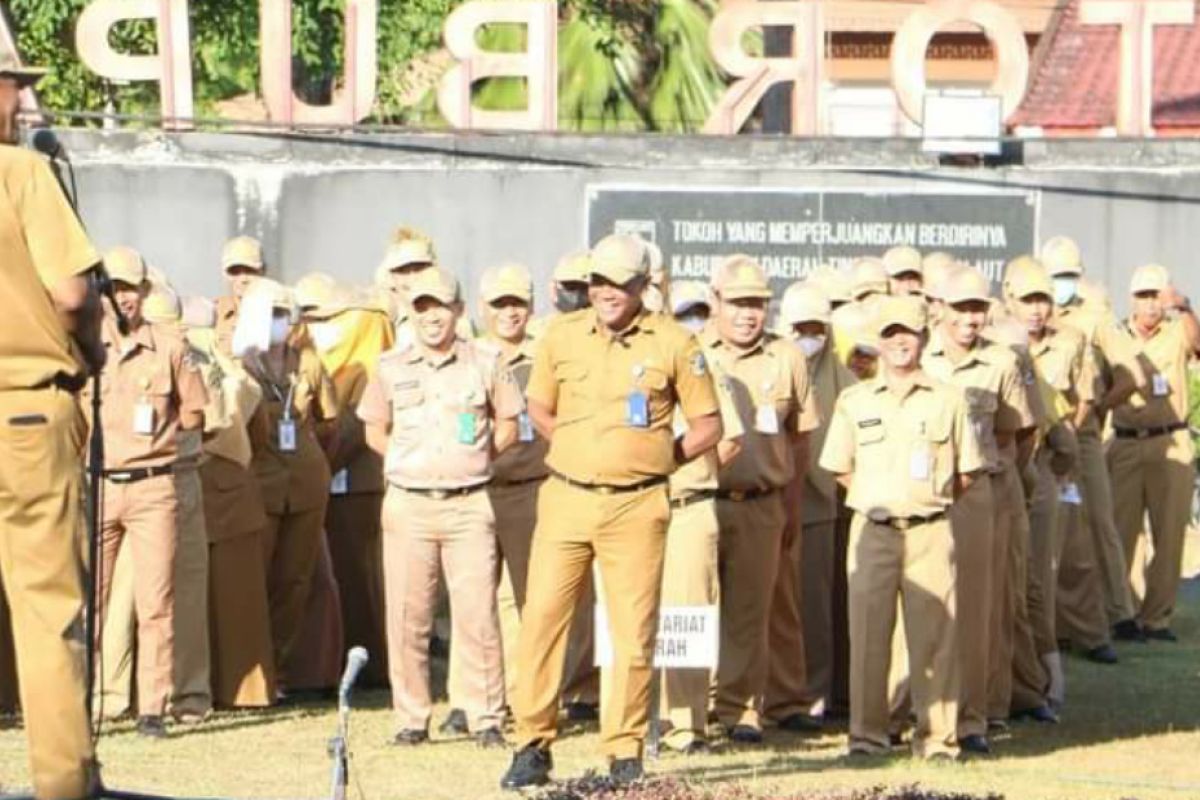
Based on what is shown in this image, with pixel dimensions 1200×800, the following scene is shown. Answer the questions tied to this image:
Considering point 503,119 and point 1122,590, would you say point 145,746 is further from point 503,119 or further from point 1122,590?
point 503,119

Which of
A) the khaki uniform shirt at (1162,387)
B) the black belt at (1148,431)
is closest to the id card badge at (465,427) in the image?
the khaki uniform shirt at (1162,387)

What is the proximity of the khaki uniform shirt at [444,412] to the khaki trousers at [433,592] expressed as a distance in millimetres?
115

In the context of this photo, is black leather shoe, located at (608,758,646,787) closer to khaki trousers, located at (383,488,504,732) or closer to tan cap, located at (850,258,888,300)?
khaki trousers, located at (383,488,504,732)

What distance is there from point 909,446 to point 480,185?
9.94 metres

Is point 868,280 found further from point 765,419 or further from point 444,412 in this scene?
point 444,412

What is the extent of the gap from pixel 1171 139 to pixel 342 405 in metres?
8.74

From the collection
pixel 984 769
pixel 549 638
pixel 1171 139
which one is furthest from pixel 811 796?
pixel 1171 139

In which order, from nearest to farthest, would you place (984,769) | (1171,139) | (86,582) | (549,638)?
(86,582), (549,638), (984,769), (1171,139)

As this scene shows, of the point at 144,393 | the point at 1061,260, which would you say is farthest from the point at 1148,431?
the point at 144,393

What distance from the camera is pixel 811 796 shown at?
453 inches

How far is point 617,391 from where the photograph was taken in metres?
13.0

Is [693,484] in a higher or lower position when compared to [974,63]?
lower

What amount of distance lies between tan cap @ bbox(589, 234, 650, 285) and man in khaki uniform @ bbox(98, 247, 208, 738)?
257 centimetres

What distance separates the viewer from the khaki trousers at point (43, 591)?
955cm
